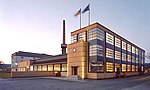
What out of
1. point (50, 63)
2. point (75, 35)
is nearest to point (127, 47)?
point (75, 35)

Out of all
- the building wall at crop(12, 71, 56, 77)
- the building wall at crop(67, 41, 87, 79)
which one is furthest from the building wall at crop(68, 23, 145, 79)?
the building wall at crop(12, 71, 56, 77)

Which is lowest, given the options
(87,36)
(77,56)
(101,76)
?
(101,76)

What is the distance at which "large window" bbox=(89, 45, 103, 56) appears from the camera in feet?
128

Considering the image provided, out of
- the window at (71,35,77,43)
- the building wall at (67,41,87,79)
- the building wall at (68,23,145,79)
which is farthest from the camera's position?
the window at (71,35,77,43)

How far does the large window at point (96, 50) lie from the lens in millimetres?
39162

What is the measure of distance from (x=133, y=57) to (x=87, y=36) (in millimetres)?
30425

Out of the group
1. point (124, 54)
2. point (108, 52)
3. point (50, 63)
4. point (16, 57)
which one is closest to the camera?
point (108, 52)

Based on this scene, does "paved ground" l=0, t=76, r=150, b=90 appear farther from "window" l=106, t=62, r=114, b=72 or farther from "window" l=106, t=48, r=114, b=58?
"window" l=106, t=48, r=114, b=58

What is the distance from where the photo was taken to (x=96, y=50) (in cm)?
3909

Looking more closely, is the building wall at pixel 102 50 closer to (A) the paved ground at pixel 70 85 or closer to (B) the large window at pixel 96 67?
(B) the large window at pixel 96 67

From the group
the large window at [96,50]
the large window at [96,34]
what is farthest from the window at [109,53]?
the large window at [96,34]

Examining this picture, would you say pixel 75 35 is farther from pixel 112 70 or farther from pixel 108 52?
pixel 112 70

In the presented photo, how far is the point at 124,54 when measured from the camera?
182 feet

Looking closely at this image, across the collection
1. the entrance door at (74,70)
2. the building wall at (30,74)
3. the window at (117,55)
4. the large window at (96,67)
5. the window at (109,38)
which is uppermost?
the window at (109,38)
